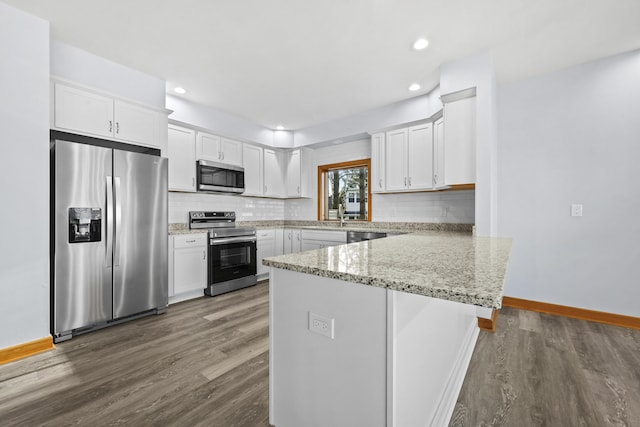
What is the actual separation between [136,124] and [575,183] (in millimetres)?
4574

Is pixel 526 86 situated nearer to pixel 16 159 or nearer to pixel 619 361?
pixel 619 361

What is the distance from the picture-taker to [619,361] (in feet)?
6.89

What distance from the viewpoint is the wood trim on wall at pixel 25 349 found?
82.0 inches

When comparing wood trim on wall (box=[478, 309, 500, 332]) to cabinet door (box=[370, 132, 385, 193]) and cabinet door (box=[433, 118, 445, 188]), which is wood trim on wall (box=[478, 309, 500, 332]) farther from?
cabinet door (box=[370, 132, 385, 193])

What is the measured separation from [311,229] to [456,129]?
8.17 ft

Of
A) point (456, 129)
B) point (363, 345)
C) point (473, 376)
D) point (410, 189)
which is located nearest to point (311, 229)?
point (410, 189)

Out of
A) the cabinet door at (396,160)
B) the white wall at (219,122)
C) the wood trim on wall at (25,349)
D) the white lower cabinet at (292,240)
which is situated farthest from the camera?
the white lower cabinet at (292,240)

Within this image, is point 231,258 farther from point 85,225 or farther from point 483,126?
point 483,126

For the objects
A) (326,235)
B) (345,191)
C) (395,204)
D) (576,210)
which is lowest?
(326,235)

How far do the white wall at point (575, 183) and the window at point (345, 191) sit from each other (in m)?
1.96

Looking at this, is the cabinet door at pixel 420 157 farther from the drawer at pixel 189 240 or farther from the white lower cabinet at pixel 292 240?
the drawer at pixel 189 240

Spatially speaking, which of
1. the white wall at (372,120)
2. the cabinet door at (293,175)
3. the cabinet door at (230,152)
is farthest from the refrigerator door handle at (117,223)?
the white wall at (372,120)

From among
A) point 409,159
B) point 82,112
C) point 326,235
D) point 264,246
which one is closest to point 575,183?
point 409,159

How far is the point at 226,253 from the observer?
3949mm
